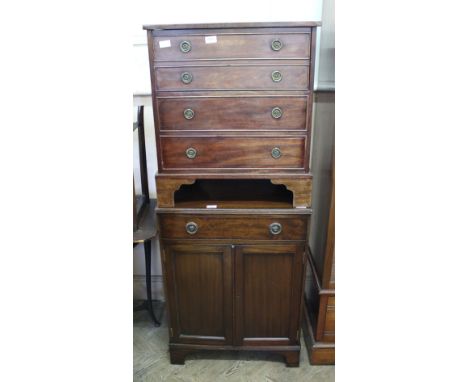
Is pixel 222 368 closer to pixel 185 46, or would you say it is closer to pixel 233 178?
pixel 233 178

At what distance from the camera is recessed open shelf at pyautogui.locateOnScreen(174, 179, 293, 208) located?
1422 mm

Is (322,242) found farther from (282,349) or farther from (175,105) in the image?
(175,105)

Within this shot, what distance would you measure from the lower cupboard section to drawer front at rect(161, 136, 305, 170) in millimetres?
326

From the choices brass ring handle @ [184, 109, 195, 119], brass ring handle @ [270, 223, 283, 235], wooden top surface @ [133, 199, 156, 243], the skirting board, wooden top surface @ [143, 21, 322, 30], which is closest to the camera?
wooden top surface @ [143, 21, 322, 30]

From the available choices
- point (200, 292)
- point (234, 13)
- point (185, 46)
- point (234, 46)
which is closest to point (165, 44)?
point (185, 46)

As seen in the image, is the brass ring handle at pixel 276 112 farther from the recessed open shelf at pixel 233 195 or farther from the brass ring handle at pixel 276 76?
the recessed open shelf at pixel 233 195

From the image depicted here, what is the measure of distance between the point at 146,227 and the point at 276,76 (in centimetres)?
87

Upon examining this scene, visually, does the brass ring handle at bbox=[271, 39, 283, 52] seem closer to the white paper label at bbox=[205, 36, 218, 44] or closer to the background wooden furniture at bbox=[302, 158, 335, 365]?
the white paper label at bbox=[205, 36, 218, 44]

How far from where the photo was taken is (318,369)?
1610 millimetres

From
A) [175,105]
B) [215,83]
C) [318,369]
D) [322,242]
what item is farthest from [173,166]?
[318,369]

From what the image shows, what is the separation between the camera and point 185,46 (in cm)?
120

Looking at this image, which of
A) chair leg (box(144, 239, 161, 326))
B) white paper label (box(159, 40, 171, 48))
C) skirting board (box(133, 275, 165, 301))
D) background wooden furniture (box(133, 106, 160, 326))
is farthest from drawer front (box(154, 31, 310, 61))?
skirting board (box(133, 275, 165, 301))

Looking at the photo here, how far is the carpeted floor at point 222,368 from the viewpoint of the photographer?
1.57 m

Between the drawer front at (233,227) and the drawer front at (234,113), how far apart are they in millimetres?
346
